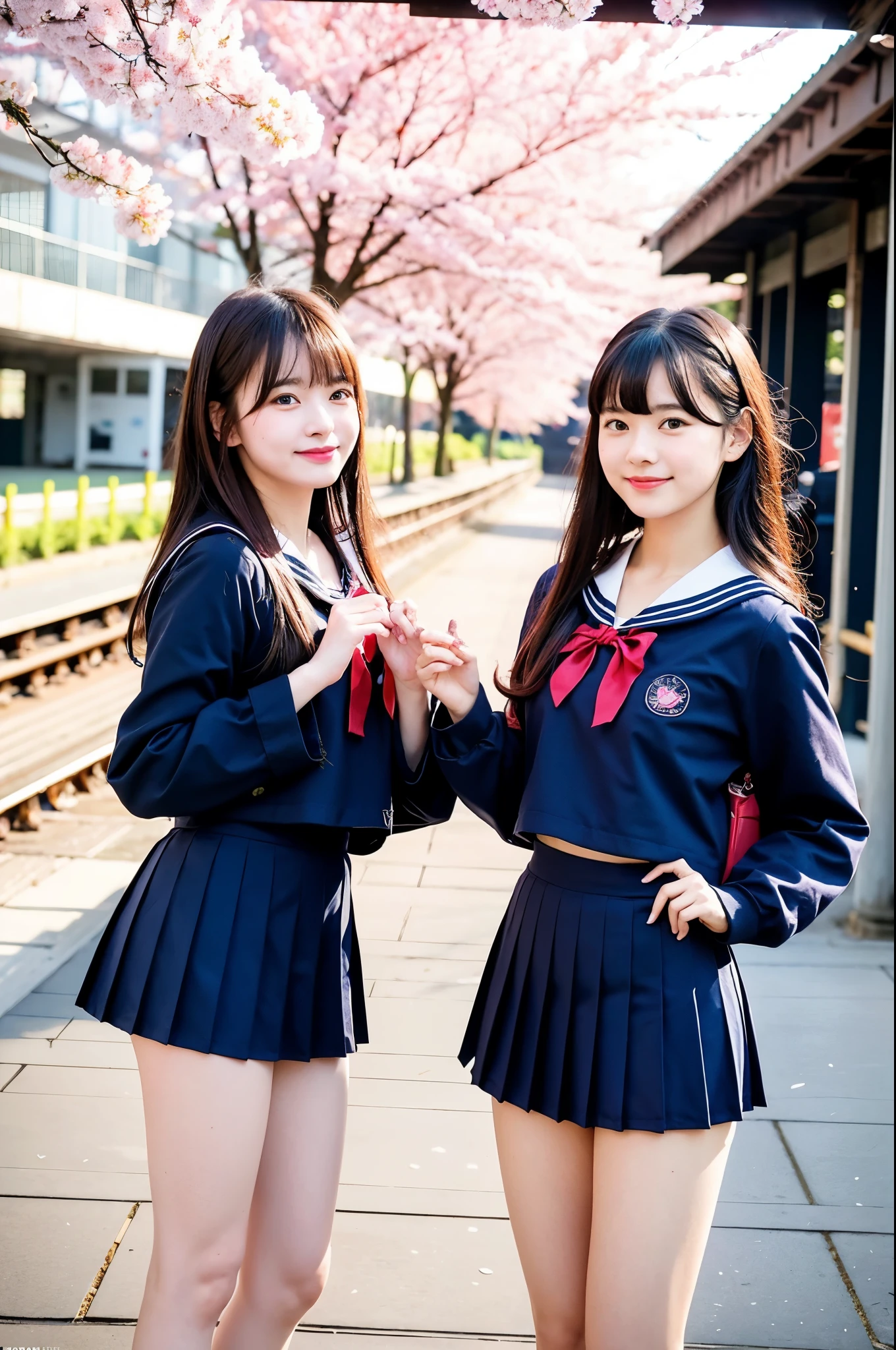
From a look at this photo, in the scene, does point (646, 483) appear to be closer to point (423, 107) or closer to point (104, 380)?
point (423, 107)

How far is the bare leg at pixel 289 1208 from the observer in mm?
2039

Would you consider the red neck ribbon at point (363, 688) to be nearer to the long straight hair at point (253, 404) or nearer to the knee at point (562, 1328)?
the long straight hair at point (253, 404)

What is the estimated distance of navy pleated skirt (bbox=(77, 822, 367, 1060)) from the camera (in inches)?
75.7

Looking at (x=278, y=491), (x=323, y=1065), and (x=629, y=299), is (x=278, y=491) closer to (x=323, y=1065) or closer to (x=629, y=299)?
(x=323, y=1065)

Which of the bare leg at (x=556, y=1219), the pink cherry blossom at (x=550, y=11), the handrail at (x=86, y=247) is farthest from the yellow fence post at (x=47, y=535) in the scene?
the bare leg at (x=556, y=1219)

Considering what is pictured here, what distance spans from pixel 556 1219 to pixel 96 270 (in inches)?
1051

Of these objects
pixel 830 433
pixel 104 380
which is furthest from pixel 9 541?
pixel 104 380

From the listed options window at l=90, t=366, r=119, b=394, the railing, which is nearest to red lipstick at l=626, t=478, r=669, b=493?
the railing

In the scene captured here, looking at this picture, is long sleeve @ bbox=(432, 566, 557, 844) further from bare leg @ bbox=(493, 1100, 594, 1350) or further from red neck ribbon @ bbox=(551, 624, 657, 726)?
bare leg @ bbox=(493, 1100, 594, 1350)

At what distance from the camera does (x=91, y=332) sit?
2588cm

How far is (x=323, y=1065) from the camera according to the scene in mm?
2072

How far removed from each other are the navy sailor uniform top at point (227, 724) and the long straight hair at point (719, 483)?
290 mm

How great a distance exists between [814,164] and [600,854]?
720 centimetres

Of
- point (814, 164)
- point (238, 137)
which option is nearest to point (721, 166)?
point (814, 164)
